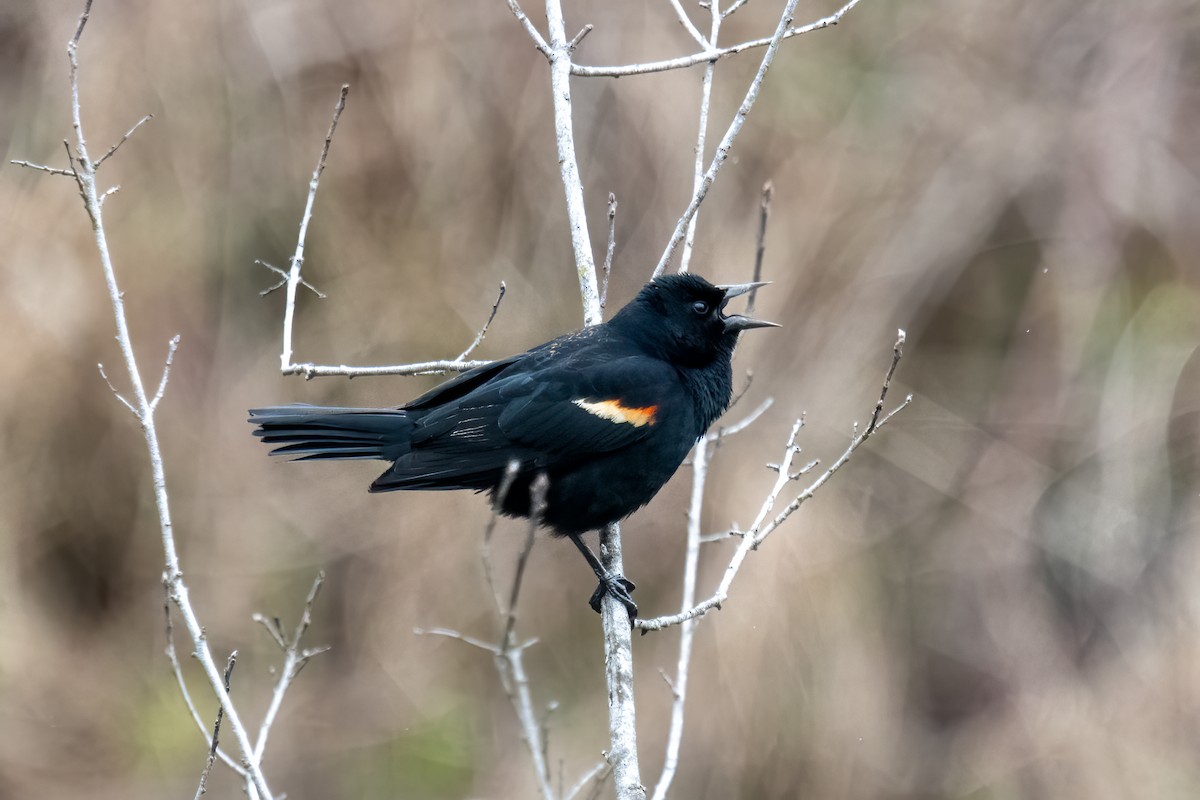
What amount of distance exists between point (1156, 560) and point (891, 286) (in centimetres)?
205

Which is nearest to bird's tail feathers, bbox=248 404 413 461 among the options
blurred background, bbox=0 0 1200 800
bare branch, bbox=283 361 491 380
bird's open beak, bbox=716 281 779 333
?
bare branch, bbox=283 361 491 380

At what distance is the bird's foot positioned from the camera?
3510 millimetres

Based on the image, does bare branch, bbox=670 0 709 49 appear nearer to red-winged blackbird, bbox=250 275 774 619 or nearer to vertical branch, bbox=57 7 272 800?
red-winged blackbird, bbox=250 275 774 619

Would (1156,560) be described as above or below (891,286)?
below

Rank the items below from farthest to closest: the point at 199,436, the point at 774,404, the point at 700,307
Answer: the point at 199,436
the point at 774,404
the point at 700,307

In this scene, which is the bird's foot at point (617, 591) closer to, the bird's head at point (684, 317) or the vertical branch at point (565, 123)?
the bird's head at point (684, 317)

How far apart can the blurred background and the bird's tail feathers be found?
261 cm

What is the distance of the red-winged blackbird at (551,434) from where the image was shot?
140 inches

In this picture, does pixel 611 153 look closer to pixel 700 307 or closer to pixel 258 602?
pixel 700 307

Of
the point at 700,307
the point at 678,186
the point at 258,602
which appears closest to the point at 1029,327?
the point at 678,186

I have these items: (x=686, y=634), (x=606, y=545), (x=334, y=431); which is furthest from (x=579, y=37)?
(x=686, y=634)

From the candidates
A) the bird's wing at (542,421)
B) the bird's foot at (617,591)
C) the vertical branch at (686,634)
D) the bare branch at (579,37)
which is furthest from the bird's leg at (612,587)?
the bare branch at (579,37)

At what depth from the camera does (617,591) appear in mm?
3518

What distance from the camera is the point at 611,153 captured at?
6.26 m
